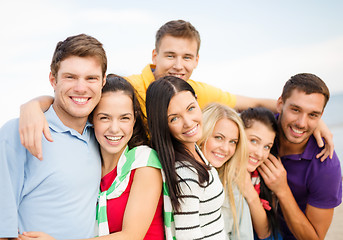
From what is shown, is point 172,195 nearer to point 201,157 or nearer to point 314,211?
point 201,157

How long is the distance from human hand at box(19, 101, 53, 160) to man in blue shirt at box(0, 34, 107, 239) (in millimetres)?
89

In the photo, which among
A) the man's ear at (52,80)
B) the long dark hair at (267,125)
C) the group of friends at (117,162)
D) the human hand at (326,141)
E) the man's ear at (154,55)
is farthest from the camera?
the man's ear at (154,55)

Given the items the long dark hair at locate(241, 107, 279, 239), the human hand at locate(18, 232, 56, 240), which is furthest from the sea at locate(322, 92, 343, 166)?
the human hand at locate(18, 232, 56, 240)

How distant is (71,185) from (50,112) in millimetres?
626

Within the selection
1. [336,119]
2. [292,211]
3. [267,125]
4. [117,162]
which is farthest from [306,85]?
[336,119]

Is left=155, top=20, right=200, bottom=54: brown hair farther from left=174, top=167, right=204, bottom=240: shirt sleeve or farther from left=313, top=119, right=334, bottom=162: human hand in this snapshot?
left=174, top=167, right=204, bottom=240: shirt sleeve

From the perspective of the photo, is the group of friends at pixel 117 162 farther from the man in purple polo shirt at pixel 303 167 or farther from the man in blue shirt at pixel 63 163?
the man in purple polo shirt at pixel 303 167

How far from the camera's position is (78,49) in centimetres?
253

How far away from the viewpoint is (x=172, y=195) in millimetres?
2395

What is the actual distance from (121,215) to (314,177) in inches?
94.0

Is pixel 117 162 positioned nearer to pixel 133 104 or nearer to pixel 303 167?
pixel 133 104

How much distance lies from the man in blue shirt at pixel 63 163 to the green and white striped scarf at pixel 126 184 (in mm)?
104

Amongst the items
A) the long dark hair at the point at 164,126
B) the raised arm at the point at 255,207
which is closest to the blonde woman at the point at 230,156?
the raised arm at the point at 255,207

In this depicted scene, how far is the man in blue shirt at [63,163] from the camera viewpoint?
2236 mm
